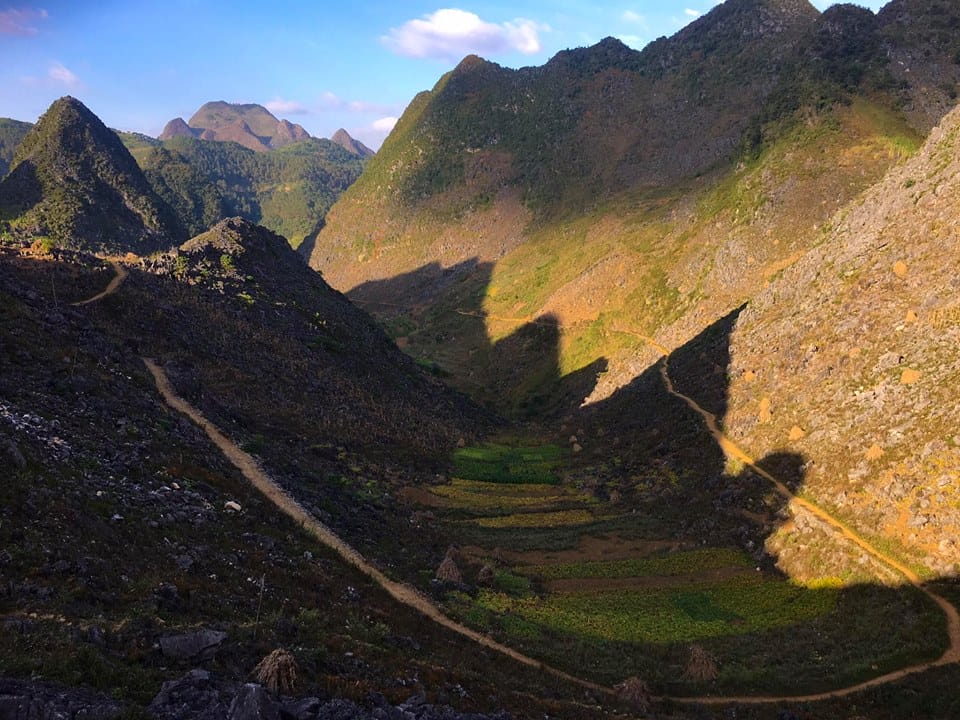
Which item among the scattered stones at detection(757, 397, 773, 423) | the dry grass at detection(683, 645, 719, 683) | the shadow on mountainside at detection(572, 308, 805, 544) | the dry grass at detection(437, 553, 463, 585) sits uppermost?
the scattered stones at detection(757, 397, 773, 423)

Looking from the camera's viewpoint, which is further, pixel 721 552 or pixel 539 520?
pixel 539 520

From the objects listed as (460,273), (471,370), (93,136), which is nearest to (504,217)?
(460,273)

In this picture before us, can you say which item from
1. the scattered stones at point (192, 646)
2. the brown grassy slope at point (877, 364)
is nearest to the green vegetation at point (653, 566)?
the brown grassy slope at point (877, 364)

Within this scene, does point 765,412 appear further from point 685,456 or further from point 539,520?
point 539,520

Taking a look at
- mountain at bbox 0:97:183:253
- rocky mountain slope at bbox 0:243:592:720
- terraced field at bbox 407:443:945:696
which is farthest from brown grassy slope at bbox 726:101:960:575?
mountain at bbox 0:97:183:253

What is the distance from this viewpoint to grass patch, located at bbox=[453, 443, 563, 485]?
51969mm

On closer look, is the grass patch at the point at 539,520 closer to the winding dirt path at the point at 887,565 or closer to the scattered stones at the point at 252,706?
the winding dirt path at the point at 887,565

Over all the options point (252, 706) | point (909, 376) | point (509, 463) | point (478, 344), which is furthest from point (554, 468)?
point (478, 344)

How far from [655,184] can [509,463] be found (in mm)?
99062

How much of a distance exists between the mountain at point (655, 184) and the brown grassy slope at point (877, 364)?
16.1 meters

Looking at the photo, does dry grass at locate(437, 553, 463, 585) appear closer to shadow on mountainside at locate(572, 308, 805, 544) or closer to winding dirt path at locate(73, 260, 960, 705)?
winding dirt path at locate(73, 260, 960, 705)

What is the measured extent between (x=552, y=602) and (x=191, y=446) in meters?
18.7

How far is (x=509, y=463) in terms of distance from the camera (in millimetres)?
56344

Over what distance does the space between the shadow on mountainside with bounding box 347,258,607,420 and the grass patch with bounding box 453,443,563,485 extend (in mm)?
15840
